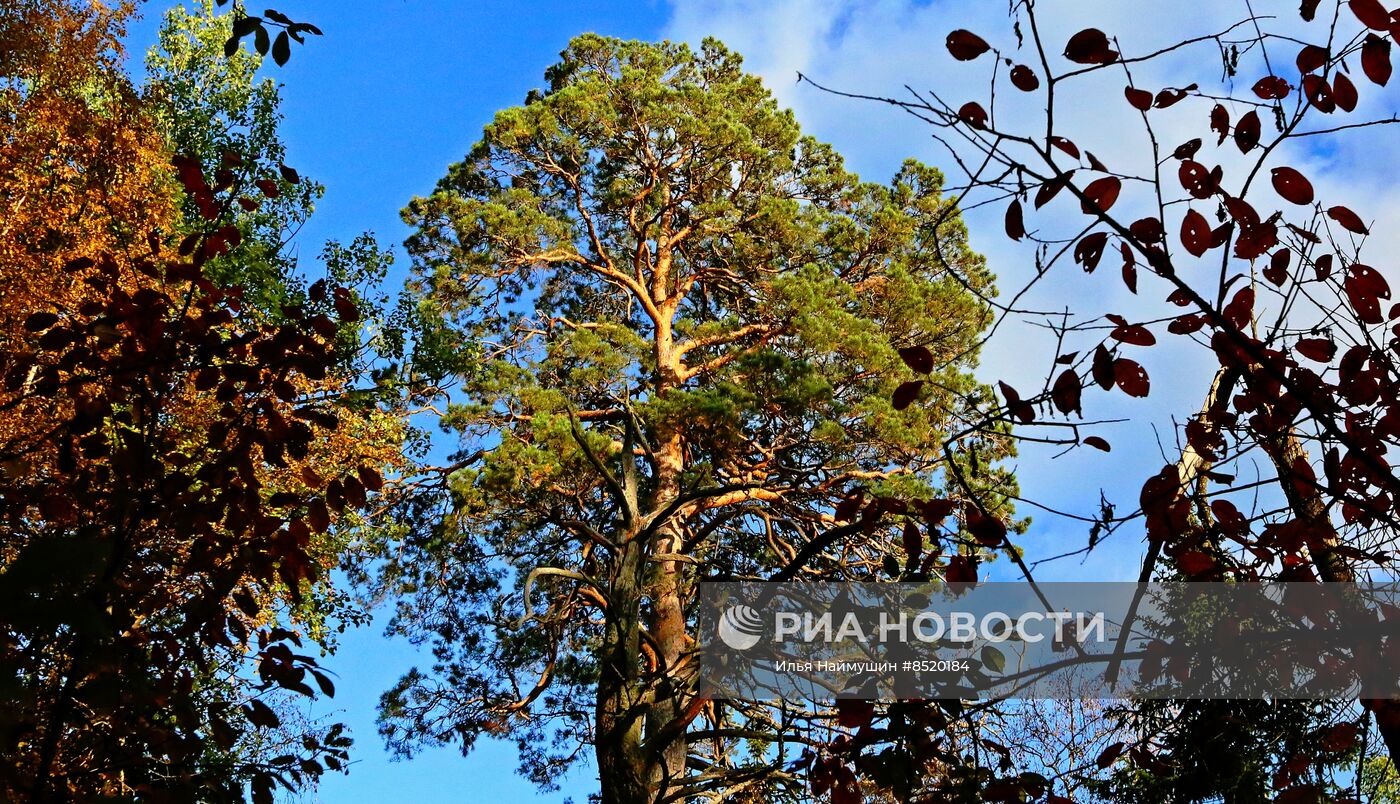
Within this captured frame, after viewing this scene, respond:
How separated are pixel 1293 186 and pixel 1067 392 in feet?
2.18

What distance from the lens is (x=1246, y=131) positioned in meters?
2.50

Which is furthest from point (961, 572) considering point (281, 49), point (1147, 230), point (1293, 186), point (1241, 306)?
point (281, 49)

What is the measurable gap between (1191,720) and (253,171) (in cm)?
1325

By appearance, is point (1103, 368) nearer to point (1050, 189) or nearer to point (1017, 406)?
point (1017, 406)

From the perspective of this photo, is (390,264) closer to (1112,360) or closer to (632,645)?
(632,645)

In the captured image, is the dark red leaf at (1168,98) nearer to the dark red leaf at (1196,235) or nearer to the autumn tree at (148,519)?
the dark red leaf at (1196,235)

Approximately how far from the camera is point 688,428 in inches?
404

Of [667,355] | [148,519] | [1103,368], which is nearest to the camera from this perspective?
[1103,368]

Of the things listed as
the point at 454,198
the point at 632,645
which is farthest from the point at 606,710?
the point at 454,198

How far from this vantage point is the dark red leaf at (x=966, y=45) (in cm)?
223

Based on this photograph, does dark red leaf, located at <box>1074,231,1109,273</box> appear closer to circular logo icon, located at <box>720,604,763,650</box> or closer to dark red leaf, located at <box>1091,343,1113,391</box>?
dark red leaf, located at <box>1091,343,1113,391</box>

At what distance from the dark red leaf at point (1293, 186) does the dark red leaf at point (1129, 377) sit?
19.8 inches

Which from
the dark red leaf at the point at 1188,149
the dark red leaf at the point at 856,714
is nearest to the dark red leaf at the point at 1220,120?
the dark red leaf at the point at 1188,149

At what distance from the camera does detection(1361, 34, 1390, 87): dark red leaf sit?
2264 mm
